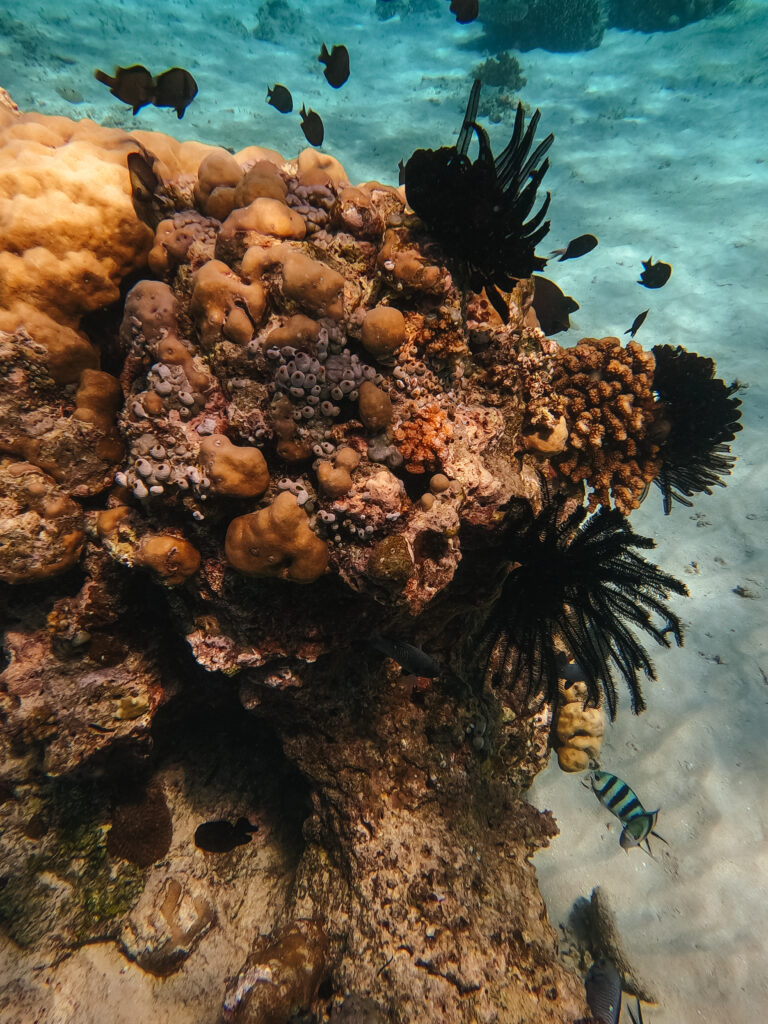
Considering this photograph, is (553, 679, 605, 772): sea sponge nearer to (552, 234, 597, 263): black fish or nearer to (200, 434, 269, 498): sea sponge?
(200, 434, 269, 498): sea sponge

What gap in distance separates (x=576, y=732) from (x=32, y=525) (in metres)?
5.56

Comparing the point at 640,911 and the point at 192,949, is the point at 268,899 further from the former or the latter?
the point at 640,911

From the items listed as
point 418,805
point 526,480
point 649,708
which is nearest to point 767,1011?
point 649,708

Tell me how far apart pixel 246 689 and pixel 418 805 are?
1.43 metres

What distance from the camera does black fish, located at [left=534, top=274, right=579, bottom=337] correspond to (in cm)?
497

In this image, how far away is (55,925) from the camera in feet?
11.5

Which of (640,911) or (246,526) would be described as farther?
(640,911)

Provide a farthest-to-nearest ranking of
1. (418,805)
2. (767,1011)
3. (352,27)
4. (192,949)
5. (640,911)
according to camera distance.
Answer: (352,27) → (640,911) → (767,1011) → (192,949) → (418,805)

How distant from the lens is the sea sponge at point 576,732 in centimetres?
554

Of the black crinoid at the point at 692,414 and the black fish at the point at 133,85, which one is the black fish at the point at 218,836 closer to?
the black crinoid at the point at 692,414

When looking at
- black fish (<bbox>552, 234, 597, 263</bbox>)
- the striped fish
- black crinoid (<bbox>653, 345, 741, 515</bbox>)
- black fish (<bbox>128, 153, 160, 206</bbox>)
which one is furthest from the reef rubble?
black fish (<bbox>552, 234, 597, 263</bbox>)

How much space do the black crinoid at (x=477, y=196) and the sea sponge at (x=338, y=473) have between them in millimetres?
1282

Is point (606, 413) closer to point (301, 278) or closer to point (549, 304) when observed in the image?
point (549, 304)

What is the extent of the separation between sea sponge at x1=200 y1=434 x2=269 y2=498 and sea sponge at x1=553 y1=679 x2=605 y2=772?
4.44 meters
